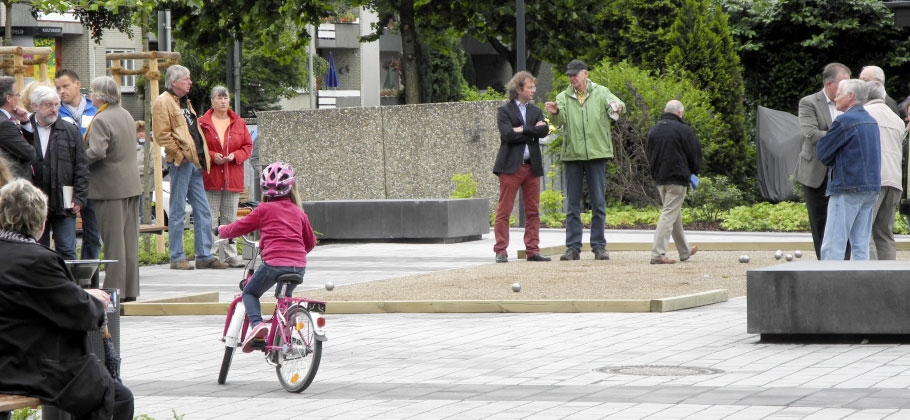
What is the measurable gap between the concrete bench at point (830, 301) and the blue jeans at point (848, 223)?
252cm

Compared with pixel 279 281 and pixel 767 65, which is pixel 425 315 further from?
pixel 767 65

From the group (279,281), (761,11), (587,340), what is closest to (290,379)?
(279,281)

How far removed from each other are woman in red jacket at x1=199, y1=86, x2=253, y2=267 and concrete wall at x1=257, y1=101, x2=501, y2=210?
24.2ft

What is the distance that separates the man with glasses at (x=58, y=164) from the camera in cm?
1187

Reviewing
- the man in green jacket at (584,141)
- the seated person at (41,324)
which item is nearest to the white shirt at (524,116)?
the man in green jacket at (584,141)

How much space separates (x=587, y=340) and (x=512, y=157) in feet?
21.2

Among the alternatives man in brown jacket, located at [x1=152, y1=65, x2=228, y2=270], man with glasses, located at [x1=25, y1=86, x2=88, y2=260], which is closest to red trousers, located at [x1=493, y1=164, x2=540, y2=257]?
man in brown jacket, located at [x1=152, y1=65, x2=228, y2=270]

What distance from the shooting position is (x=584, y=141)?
54.3ft

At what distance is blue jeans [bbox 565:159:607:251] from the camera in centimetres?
1675

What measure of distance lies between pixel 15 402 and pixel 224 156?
37.4ft

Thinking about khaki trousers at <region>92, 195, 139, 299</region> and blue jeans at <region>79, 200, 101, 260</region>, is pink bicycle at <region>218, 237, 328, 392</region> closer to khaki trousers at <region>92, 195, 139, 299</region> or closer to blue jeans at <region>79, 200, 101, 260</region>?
khaki trousers at <region>92, 195, 139, 299</region>

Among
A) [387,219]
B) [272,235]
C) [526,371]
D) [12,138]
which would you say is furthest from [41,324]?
[387,219]

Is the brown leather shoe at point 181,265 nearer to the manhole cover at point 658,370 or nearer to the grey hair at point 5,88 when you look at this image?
the grey hair at point 5,88

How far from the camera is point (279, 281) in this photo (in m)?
8.90
